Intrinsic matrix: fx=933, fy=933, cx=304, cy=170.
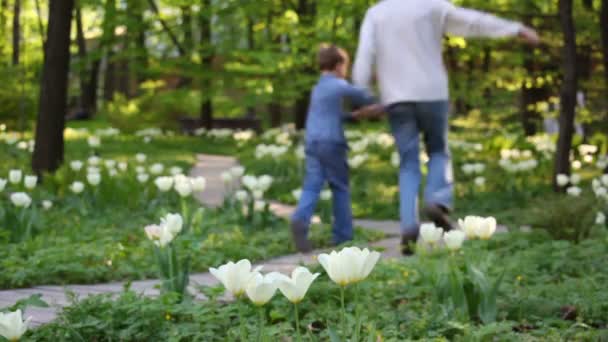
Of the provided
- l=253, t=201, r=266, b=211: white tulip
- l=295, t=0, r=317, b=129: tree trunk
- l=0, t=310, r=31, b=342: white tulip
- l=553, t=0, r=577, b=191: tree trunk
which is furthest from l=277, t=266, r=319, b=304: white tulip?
l=295, t=0, r=317, b=129: tree trunk

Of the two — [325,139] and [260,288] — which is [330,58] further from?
[260,288]

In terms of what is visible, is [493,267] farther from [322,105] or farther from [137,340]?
[137,340]

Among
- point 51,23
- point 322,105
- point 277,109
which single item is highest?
point 51,23

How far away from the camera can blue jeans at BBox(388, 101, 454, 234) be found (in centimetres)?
654

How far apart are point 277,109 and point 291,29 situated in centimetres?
1542

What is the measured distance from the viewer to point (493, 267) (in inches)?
216

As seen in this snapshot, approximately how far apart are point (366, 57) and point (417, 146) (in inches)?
29.3

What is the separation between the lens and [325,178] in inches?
278

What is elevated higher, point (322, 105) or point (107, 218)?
point (322, 105)

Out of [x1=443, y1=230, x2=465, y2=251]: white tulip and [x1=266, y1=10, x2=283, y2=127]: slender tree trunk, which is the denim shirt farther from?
[x1=266, y1=10, x2=283, y2=127]: slender tree trunk

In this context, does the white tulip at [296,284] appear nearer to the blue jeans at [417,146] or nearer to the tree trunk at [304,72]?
the blue jeans at [417,146]

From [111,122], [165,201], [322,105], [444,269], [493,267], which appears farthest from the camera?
[111,122]

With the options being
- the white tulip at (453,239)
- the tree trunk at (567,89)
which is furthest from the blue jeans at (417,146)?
the tree trunk at (567,89)

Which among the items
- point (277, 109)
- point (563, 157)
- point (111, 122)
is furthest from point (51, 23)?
point (277, 109)
